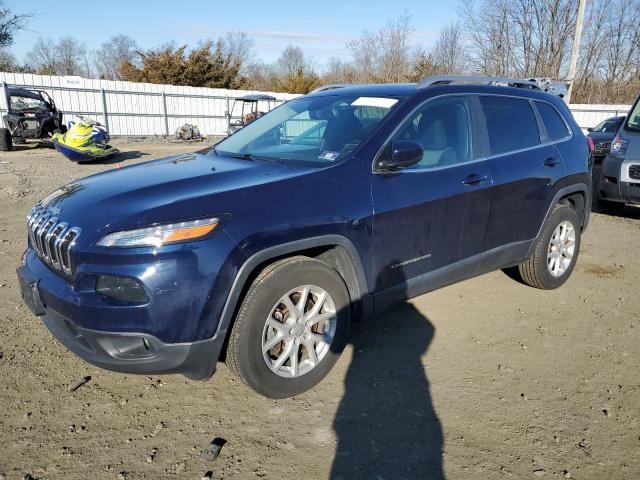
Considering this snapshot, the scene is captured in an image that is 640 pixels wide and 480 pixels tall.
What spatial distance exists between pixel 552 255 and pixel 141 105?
846 inches

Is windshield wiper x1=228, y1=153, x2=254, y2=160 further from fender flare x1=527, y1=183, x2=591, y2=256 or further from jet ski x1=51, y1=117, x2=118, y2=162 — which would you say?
jet ski x1=51, y1=117, x2=118, y2=162

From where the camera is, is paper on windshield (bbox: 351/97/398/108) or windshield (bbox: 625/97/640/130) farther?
windshield (bbox: 625/97/640/130)

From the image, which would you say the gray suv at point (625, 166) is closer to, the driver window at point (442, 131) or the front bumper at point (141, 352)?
the driver window at point (442, 131)

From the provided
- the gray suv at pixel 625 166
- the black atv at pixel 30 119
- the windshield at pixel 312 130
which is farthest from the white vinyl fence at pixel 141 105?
the gray suv at pixel 625 166

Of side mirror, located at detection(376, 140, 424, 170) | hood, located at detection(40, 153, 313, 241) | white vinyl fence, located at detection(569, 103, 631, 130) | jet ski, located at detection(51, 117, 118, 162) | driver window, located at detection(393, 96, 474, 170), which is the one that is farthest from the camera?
white vinyl fence, located at detection(569, 103, 631, 130)

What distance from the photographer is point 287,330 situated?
2756 mm

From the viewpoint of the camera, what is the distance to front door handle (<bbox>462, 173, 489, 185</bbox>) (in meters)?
3.49

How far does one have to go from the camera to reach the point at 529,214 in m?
4.07

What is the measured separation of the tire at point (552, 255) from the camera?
434 centimetres

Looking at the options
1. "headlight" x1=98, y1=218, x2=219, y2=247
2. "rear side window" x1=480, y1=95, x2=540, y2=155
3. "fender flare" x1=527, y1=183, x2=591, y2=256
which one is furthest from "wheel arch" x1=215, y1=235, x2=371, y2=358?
"fender flare" x1=527, y1=183, x2=591, y2=256

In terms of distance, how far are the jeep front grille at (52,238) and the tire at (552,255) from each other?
367 cm

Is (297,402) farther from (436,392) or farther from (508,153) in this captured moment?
(508,153)

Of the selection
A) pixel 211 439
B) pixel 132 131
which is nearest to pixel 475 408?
pixel 211 439

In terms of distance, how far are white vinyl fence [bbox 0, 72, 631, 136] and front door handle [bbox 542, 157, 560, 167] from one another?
67.3 ft
